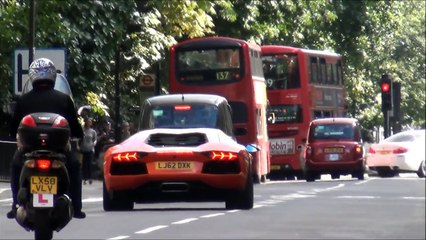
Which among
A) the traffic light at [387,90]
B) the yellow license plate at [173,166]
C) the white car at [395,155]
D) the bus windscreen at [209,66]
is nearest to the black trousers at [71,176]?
the white car at [395,155]

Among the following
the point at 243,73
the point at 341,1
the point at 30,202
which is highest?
the point at 341,1

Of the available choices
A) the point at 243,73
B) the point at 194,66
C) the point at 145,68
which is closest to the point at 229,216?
the point at 145,68

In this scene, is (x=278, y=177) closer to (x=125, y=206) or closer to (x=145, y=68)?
(x=145, y=68)

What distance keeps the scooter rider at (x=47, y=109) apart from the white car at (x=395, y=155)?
1.70m

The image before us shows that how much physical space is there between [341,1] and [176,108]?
51422 mm

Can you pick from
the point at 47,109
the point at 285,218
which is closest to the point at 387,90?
the point at 47,109

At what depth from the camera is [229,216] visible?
6344 centimetres

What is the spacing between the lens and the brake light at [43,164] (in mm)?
9016

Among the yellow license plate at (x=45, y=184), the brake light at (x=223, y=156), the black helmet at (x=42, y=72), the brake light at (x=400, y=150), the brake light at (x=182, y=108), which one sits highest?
the brake light at (x=182, y=108)

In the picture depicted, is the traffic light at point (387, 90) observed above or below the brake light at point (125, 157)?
above

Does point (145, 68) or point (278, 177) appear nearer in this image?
point (145, 68)

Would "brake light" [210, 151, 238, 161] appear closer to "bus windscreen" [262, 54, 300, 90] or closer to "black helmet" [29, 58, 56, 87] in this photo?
"black helmet" [29, 58, 56, 87]

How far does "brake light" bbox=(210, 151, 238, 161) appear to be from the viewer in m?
12.7

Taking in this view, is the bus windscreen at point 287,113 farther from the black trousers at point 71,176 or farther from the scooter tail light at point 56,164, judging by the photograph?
the scooter tail light at point 56,164
